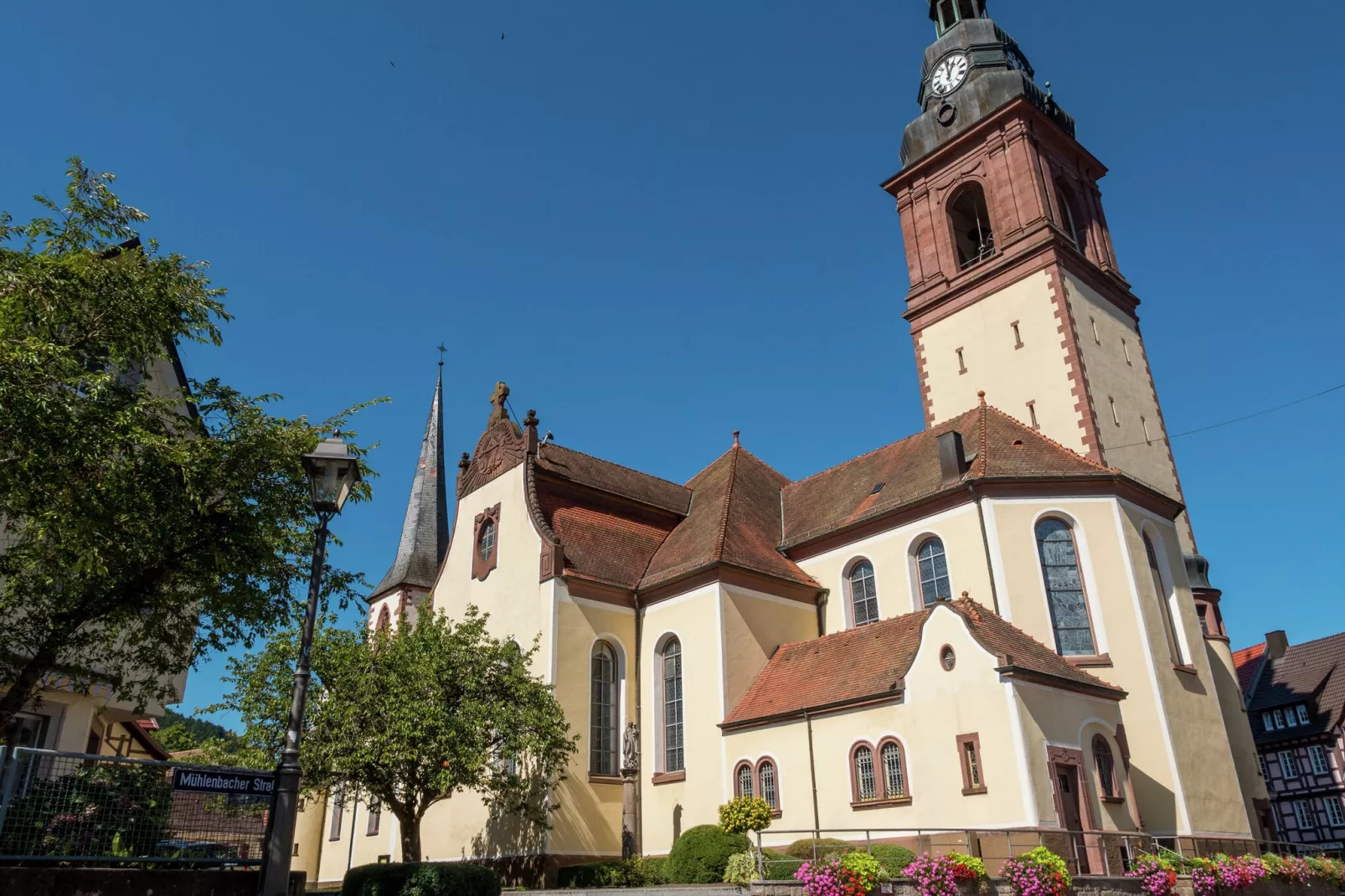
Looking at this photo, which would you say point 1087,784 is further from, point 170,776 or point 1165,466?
point 170,776

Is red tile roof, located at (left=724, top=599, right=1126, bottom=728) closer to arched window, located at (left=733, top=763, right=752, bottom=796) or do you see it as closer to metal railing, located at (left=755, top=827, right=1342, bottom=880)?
arched window, located at (left=733, top=763, right=752, bottom=796)

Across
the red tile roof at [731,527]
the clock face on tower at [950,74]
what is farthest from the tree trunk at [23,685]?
the clock face on tower at [950,74]

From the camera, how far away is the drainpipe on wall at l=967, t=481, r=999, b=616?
2416 centimetres

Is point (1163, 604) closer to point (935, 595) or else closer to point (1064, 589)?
point (1064, 589)

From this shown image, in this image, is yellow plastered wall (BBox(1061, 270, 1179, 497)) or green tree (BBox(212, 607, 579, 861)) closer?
green tree (BBox(212, 607, 579, 861))

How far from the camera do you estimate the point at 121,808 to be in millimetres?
10070

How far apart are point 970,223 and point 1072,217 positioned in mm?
3943

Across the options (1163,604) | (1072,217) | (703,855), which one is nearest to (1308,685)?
(1072,217)

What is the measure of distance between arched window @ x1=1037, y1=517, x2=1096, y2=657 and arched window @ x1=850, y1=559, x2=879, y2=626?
4.86 metres

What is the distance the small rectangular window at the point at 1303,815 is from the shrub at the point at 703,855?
3937 centimetres

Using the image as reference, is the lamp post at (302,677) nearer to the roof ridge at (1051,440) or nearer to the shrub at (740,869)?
the shrub at (740,869)

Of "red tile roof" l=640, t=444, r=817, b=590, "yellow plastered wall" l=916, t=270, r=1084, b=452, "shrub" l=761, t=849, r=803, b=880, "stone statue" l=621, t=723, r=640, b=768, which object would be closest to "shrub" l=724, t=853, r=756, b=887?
"shrub" l=761, t=849, r=803, b=880

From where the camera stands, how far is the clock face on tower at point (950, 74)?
37.7 meters

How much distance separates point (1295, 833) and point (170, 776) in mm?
52814
